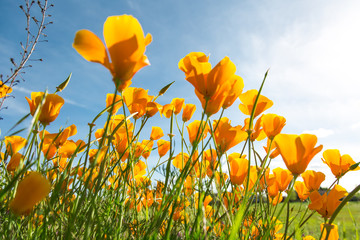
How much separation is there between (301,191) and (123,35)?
1595mm

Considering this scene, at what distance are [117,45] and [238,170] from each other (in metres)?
0.77

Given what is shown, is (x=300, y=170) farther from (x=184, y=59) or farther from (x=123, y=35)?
(x=123, y=35)

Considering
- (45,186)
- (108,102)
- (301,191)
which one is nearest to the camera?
(45,186)

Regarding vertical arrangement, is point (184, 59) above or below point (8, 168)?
above

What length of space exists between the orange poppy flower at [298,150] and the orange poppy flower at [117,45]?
0.57 m

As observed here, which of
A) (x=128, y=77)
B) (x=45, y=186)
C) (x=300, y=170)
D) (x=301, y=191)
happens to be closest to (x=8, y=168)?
(x=45, y=186)

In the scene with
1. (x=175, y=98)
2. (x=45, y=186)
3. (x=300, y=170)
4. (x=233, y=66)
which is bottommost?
(x=45, y=186)

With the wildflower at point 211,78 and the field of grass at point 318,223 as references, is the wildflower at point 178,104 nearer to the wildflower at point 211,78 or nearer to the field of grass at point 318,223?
the wildflower at point 211,78

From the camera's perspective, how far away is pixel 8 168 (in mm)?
1078

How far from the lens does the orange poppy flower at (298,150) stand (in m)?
0.83

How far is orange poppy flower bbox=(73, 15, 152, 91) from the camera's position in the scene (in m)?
0.52

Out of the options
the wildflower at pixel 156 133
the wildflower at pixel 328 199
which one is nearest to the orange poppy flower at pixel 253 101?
the wildflower at pixel 328 199

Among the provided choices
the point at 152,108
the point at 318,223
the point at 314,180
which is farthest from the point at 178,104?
the point at 318,223

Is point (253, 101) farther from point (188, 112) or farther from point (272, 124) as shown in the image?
point (188, 112)
